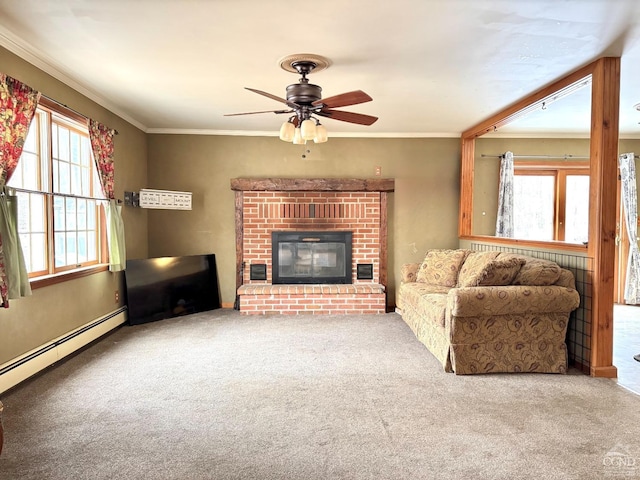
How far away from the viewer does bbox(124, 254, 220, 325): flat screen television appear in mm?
4750

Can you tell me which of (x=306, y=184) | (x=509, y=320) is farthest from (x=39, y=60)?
(x=509, y=320)

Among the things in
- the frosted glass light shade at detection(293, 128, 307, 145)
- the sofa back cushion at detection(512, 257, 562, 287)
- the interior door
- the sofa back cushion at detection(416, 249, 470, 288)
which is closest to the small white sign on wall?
the frosted glass light shade at detection(293, 128, 307, 145)

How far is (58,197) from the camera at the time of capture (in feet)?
11.8

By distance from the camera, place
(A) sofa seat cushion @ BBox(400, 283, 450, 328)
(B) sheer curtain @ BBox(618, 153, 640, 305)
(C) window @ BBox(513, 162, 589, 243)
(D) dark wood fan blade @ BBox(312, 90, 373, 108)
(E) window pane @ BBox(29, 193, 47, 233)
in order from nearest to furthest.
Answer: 1. (D) dark wood fan blade @ BBox(312, 90, 373, 108)
2. (E) window pane @ BBox(29, 193, 47, 233)
3. (A) sofa seat cushion @ BBox(400, 283, 450, 328)
4. (B) sheer curtain @ BBox(618, 153, 640, 305)
5. (C) window @ BBox(513, 162, 589, 243)

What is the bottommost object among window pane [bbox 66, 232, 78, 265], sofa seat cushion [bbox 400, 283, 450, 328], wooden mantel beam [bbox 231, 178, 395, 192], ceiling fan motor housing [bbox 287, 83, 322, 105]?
sofa seat cushion [bbox 400, 283, 450, 328]

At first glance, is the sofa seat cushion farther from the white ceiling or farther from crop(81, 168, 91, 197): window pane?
crop(81, 168, 91, 197): window pane

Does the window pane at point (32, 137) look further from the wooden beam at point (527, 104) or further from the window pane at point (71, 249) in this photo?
the wooden beam at point (527, 104)

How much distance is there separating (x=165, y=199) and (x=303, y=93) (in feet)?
9.71

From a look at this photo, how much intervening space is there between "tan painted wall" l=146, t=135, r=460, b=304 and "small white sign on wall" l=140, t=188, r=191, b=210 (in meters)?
0.18

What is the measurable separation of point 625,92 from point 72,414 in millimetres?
5220

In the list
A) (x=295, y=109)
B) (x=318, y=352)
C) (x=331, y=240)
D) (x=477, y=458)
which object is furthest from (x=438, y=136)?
(x=477, y=458)

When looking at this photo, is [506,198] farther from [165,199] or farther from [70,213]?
[70,213]

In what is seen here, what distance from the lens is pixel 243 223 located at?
5598 millimetres

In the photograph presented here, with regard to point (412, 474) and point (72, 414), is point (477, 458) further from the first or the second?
point (72, 414)
